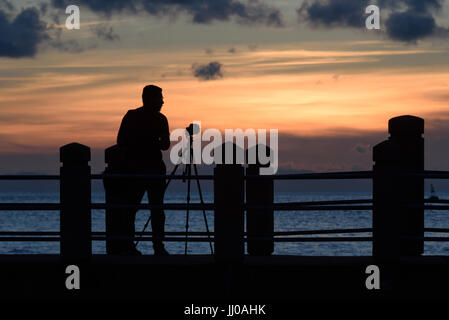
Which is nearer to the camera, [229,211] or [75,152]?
[229,211]

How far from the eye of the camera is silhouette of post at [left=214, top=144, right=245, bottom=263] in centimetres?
988

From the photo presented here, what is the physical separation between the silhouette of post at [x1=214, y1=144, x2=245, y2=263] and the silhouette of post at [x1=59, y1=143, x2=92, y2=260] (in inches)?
70.1

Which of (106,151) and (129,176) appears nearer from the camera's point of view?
(129,176)

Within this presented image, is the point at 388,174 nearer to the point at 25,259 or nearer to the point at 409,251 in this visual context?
the point at 409,251

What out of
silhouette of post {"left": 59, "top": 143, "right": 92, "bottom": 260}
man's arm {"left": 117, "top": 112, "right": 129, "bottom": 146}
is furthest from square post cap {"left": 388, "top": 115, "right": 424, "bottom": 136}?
silhouette of post {"left": 59, "top": 143, "right": 92, "bottom": 260}

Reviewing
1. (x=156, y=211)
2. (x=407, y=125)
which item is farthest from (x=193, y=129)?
(x=407, y=125)

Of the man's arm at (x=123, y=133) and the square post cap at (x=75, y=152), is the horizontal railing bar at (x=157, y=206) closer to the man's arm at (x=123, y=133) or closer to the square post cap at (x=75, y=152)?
the square post cap at (x=75, y=152)

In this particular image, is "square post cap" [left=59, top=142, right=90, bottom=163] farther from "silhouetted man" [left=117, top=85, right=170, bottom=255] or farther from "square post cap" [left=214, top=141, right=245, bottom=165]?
"square post cap" [left=214, top=141, right=245, bottom=165]

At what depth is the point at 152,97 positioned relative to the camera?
462 inches

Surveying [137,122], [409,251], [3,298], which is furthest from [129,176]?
[409,251]

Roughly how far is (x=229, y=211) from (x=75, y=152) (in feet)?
7.33

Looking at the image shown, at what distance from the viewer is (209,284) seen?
10016 millimetres

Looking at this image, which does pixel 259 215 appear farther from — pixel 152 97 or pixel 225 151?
pixel 225 151

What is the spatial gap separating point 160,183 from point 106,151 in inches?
71.1
